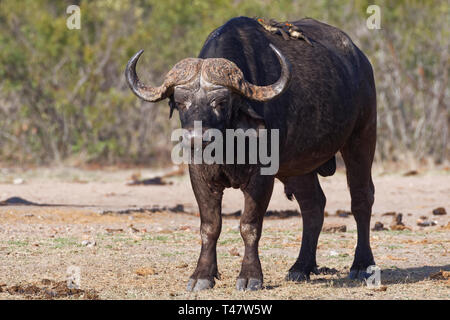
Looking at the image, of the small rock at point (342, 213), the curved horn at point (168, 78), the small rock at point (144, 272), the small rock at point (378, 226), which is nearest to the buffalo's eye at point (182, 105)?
the curved horn at point (168, 78)

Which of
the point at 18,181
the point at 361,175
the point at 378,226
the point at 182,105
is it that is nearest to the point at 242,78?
the point at 182,105

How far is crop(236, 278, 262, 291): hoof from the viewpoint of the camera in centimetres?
684

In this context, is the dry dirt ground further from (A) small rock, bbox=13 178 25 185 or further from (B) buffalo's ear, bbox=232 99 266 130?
(B) buffalo's ear, bbox=232 99 266 130

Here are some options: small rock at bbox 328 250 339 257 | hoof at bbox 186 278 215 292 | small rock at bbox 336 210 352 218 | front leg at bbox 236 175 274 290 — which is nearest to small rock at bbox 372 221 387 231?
Result: small rock at bbox 336 210 352 218

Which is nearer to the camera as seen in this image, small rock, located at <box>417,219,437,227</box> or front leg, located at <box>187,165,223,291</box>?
front leg, located at <box>187,165,223,291</box>

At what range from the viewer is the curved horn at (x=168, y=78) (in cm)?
662

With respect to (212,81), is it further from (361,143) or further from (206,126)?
(361,143)

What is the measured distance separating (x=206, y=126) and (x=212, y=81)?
0.39m

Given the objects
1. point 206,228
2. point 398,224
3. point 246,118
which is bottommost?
point 398,224

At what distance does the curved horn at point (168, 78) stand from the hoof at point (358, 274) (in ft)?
8.86

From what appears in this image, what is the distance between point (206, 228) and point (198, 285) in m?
0.48

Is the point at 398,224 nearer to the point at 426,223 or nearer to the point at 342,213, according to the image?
the point at 426,223

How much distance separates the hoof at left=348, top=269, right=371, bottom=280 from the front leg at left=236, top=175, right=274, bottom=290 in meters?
1.48

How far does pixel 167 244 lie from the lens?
32.4 feet
